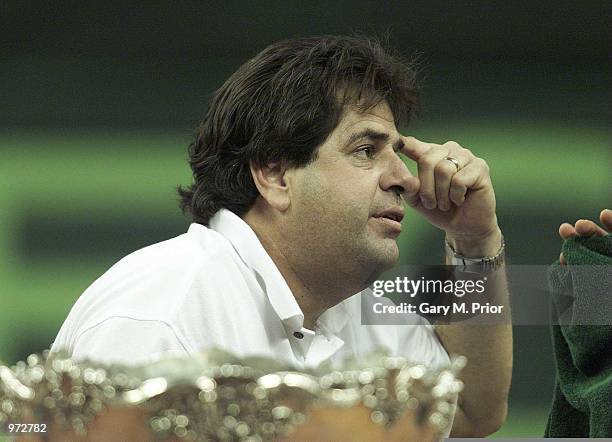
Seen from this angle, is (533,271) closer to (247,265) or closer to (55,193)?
(247,265)

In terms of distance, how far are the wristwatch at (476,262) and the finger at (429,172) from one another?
62mm

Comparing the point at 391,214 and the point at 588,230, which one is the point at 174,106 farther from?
the point at 588,230

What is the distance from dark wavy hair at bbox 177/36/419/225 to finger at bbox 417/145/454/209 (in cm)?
6

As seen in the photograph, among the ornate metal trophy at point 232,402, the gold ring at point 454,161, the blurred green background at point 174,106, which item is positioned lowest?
the ornate metal trophy at point 232,402

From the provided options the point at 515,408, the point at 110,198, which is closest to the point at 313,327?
the point at 515,408

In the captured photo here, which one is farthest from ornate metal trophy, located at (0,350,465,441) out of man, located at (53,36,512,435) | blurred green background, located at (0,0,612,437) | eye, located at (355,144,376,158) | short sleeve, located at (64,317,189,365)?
blurred green background, located at (0,0,612,437)

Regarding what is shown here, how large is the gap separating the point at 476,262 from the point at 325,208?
0.54 feet

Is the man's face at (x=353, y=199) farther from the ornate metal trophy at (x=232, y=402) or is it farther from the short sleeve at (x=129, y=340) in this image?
the ornate metal trophy at (x=232, y=402)

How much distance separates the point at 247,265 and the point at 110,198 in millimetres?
398

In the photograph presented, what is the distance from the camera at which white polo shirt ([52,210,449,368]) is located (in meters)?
0.79

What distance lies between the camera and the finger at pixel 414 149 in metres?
1.02

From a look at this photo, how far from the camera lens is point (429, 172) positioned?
3.32 ft

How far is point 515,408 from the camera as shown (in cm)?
100

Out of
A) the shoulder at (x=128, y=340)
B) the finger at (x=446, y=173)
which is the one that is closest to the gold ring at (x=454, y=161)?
the finger at (x=446, y=173)
